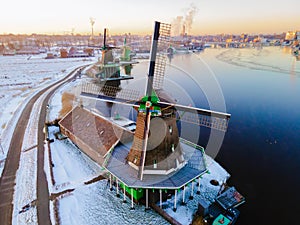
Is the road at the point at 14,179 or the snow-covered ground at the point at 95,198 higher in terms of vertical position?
the snow-covered ground at the point at 95,198

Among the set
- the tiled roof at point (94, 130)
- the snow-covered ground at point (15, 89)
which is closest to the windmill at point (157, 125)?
the tiled roof at point (94, 130)

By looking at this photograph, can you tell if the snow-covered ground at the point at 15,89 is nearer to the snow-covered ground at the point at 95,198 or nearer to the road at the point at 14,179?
the road at the point at 14,179

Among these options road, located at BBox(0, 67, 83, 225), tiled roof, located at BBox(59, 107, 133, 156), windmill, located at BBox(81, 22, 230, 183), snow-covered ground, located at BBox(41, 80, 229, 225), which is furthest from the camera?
tiled roof, located at BBox(59, 107, 133, 156)

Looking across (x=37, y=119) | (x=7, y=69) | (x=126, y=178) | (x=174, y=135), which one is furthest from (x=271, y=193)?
(x=7, y=69)

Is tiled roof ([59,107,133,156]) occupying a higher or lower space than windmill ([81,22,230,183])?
lower

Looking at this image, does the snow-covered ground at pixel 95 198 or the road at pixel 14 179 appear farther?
the road at pixel 14 179

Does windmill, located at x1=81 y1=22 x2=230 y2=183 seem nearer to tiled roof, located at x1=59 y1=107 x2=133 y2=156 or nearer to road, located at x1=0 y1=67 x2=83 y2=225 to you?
tiled roof, located at x1=59 y1=107 x2=133 y2=156

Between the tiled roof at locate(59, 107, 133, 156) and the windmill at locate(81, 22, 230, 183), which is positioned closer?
the windmill at locate(81, 22, 230, 183)

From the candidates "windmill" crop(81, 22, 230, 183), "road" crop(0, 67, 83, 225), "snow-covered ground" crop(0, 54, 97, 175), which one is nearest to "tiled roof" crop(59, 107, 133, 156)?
"windmill" crop(81, 22, 230, 183)

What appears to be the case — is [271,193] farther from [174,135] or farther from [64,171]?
[64,171]

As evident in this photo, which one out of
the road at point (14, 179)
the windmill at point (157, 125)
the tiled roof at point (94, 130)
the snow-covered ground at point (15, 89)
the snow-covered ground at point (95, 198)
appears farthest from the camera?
the snow-covered ground at point (15, 89)

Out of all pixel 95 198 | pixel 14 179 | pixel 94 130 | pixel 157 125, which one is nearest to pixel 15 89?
pixel 14 179
